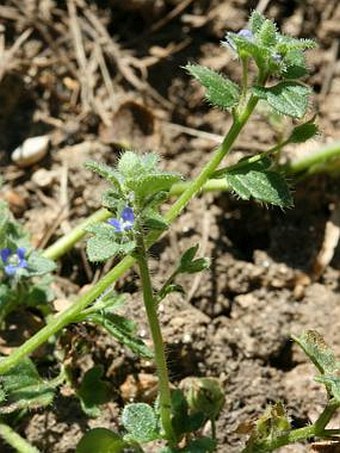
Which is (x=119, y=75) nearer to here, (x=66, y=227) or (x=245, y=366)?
(x=66, y=227)

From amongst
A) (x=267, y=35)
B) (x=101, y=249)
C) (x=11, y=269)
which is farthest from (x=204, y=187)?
(x=101, y=249)

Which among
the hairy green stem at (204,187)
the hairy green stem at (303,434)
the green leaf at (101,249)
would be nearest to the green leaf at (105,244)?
the green leaf at (101,249)

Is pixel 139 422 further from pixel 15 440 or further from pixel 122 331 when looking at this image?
pixel 15 440

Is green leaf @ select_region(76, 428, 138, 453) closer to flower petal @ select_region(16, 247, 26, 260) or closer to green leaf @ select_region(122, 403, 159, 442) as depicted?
green leaf @ select_region(122, 403, 159, 442)

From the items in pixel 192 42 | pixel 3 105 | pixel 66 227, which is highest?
pixel 192 42

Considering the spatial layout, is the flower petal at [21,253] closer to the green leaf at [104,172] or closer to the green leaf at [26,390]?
the green leaf at [26,390]

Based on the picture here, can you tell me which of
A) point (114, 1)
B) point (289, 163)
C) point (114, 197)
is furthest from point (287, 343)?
point (114, 1)

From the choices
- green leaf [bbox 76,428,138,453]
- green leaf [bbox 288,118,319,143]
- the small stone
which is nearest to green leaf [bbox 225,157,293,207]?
green leaf [bbox 288,118,319,143]
